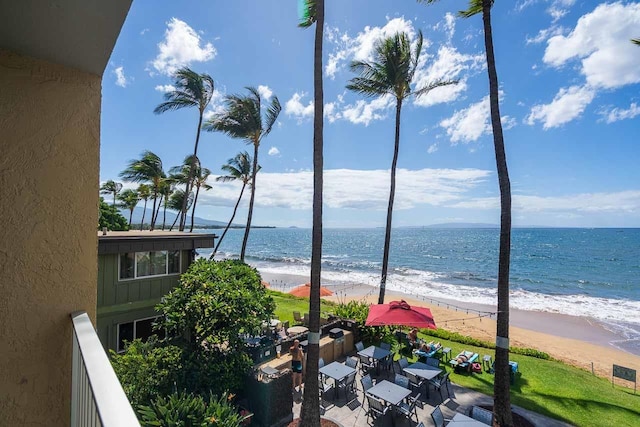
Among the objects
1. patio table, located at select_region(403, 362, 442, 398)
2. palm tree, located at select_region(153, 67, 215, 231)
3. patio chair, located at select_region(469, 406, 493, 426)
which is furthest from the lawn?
palm tree, located at select_region(153, 67, 215, 231)

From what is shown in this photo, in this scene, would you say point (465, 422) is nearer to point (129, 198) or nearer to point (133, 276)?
point (133, 276)

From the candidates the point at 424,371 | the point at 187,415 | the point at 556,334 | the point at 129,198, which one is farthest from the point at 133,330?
the point at 129,198

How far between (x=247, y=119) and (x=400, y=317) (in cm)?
1497

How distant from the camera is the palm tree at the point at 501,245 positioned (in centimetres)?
718

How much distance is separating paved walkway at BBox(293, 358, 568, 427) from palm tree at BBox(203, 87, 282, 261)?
11936 millimetres

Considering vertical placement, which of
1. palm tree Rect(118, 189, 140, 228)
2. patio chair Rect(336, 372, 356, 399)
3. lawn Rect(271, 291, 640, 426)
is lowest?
lawn Rect(271, 291, 640, 426)

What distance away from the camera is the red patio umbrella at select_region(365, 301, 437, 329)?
951cm

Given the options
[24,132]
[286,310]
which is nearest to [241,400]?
[24,132]

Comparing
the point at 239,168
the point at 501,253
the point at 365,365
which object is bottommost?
the point at 365,365

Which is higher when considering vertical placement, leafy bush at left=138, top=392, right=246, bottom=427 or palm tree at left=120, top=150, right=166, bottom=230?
palm tree at left=120, top=150, right=166, bottom=230

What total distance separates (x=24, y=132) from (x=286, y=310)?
59.9ft

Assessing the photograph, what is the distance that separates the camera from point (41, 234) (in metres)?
2.18

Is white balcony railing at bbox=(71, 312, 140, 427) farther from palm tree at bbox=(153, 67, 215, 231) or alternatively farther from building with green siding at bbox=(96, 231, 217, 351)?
palm tree at bbox=(153, 67, 215, 231)

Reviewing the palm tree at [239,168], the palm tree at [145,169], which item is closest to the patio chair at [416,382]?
the palm tree at [239,168]
